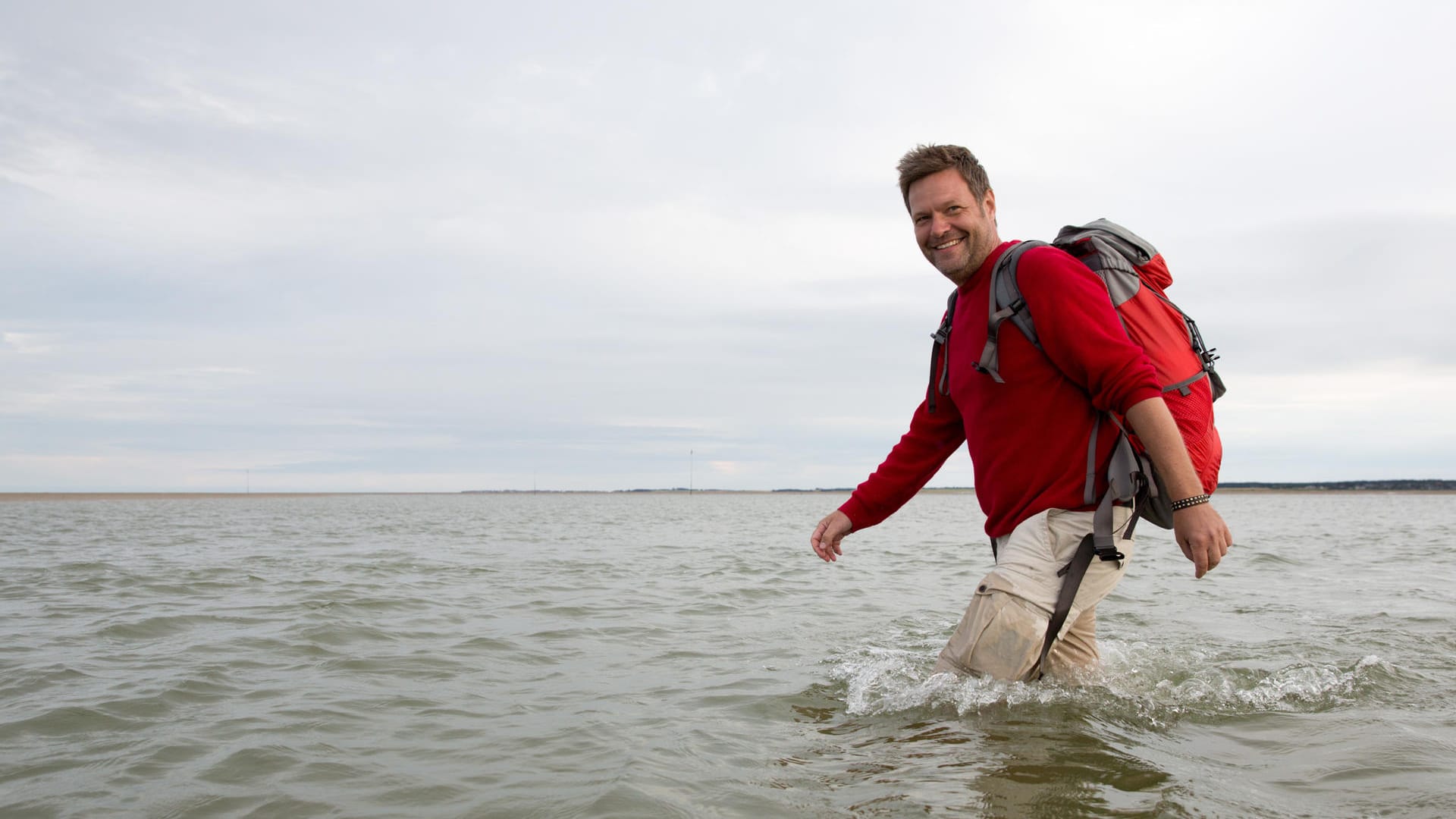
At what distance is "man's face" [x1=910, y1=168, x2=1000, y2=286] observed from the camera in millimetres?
3725

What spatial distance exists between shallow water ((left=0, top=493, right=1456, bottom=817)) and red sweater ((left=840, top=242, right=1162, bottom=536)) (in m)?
0.89

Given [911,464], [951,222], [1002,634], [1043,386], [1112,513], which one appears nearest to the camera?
[1112,513]

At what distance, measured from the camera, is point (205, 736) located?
4.14m

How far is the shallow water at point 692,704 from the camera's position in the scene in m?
3.29

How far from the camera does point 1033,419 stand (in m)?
3.55

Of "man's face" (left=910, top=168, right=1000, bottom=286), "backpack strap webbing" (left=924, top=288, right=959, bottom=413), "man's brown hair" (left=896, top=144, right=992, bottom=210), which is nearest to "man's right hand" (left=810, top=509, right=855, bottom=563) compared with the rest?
"backpack strap webbing" (left=924, top=288, right=959, bottom=413)

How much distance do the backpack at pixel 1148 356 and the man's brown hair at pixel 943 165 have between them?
33 cm

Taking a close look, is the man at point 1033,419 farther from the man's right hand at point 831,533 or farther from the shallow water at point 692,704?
the man's right hand at point 831,533

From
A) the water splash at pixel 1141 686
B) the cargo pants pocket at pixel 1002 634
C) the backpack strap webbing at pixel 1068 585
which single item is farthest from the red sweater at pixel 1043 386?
the water splash at pixel 1141 686

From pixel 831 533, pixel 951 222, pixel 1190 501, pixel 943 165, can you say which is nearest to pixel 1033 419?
pixel 1190 501

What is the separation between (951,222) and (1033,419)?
0.86m

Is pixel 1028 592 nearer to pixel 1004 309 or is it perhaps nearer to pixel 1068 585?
pixel 1068 585

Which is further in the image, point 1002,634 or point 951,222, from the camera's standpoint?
point 951,222

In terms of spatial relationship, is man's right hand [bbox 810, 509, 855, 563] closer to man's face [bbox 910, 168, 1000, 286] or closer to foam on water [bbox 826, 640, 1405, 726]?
foam on water [bbox 826, 640, 1405, 726]
